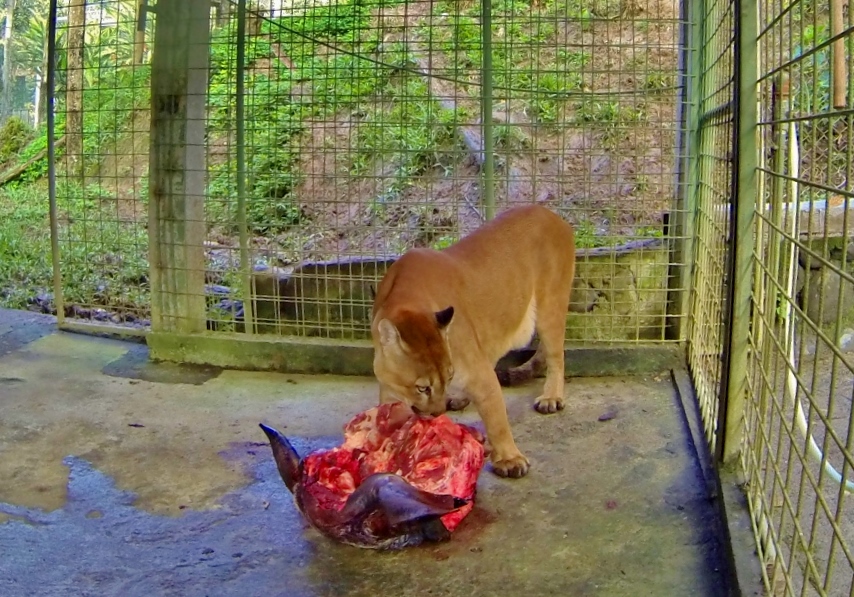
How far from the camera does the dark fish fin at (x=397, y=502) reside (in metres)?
3.21

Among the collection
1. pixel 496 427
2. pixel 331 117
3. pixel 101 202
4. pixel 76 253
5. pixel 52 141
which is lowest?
pixel 496 427

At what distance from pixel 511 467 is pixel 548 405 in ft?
3.33

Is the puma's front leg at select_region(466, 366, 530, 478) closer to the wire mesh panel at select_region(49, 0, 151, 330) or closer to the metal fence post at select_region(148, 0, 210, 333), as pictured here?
the metal fence post at select_region(148, 0, 210, 333)

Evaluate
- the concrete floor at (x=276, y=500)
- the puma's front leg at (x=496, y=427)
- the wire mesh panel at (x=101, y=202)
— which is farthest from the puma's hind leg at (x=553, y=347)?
the wire mesh panel at (x=101, y=202)

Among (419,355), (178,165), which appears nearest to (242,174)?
(178,165)

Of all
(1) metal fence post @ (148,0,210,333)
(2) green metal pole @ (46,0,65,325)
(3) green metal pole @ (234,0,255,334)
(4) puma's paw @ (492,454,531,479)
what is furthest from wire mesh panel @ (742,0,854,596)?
(2) green metal pole @ (46,0,65,325)

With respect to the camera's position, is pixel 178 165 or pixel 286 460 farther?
pixel 178 165

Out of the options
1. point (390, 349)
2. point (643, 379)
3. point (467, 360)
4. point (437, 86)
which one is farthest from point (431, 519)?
point (437, 86)

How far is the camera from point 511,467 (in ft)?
13.9

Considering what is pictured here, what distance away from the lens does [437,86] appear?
10.1 metres

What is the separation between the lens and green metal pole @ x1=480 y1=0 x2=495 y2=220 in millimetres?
5711

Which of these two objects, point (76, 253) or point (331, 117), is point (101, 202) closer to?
point (76, 253)

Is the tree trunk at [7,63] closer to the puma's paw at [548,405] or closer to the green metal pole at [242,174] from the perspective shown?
the green metal pole at [242,174]

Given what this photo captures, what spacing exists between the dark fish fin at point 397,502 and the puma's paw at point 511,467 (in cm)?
90
